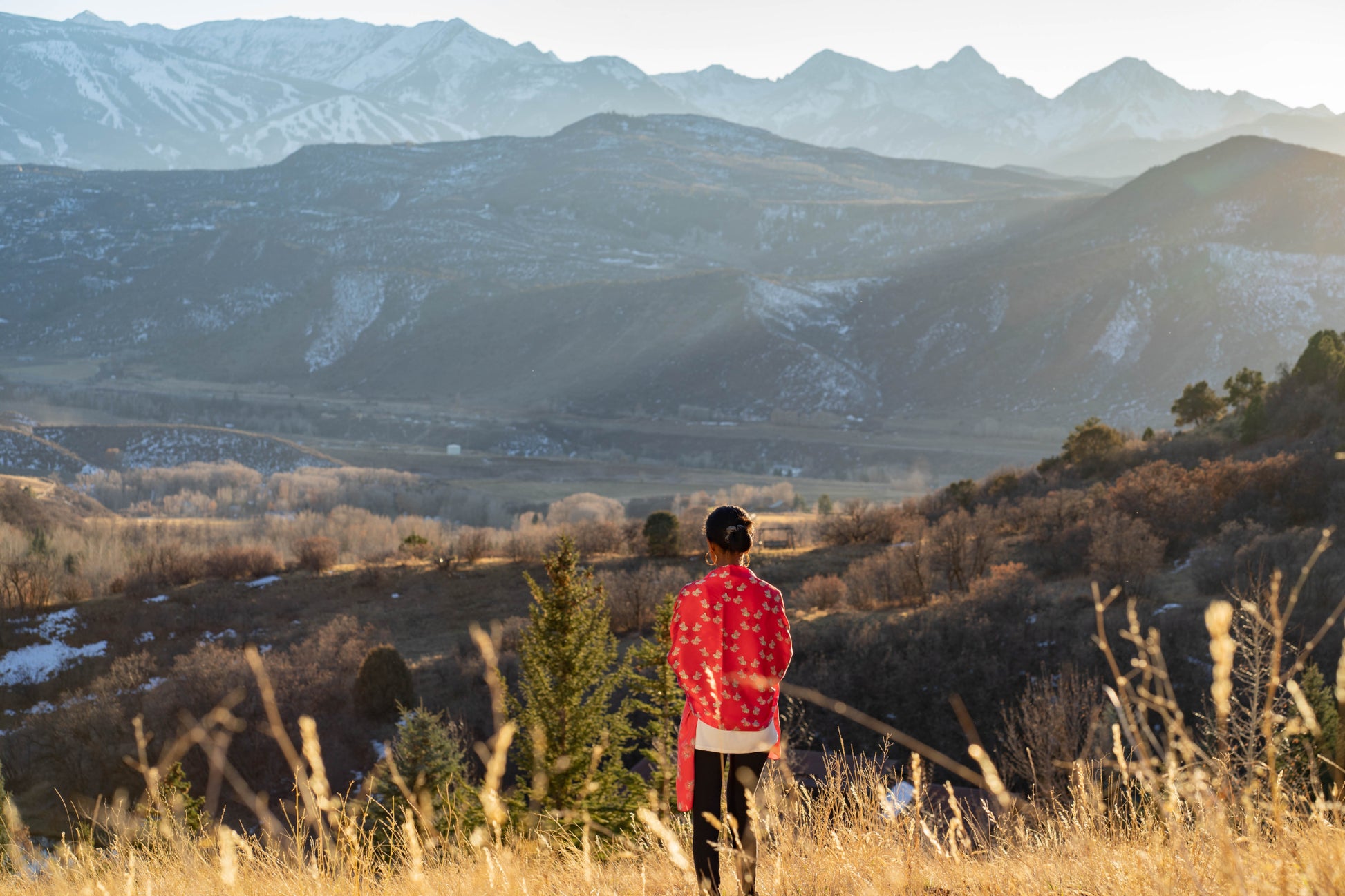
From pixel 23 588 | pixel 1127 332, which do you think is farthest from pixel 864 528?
pixel 1127 332

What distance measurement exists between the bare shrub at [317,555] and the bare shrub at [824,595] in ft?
52.0

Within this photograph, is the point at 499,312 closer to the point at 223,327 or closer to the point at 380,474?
the point at 223,327

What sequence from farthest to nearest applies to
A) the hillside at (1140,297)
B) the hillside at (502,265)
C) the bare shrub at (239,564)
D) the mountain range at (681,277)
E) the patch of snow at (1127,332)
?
1. the hillside at (502,265)
2. the mountain range at (681,277)
3. the patch of snow at (1127,332)
4. the hillside at (1140,297)
5. the bare shrub at (239,564)

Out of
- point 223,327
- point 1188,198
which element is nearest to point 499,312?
point 223,327

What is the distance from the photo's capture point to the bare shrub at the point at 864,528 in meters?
32.6

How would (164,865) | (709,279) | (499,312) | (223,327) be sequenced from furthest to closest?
(223,327)
(499,312)
(709,279)
(164,865)

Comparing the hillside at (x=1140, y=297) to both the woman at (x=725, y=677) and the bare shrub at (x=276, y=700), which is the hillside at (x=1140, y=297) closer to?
the bare shrub at (x=276, y=700)

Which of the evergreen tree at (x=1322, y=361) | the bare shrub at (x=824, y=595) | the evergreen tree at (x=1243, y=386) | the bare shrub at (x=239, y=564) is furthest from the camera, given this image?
the evergreen tree at (x=1243, y=386)

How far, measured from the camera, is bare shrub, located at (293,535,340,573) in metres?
31.3

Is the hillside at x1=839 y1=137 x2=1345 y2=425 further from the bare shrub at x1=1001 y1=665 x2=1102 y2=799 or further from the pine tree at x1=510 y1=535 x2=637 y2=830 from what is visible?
the pine tree at x1=510 y1=535 x2=637 y2=830

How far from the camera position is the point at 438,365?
12025 cm

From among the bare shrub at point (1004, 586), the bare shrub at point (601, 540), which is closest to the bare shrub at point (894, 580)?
the bare shrub at point (1004, 586)

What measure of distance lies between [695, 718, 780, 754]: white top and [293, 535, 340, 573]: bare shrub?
29.7 metres

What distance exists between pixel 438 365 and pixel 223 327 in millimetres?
42762
